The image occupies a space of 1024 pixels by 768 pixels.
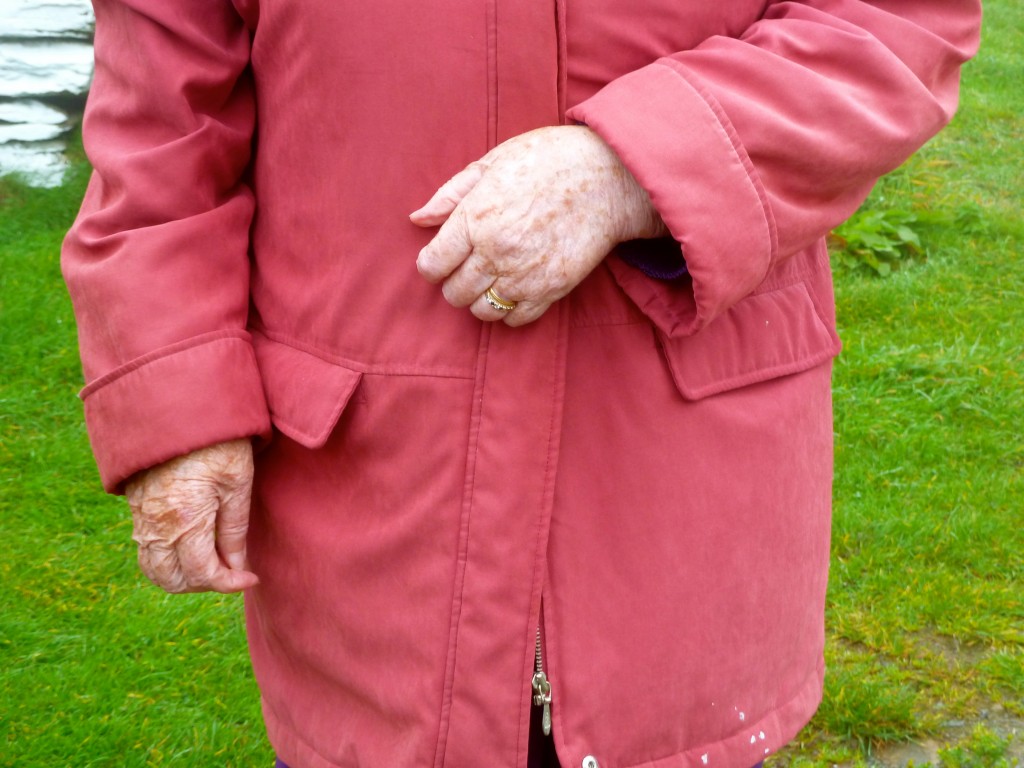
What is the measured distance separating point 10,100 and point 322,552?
15.3ft

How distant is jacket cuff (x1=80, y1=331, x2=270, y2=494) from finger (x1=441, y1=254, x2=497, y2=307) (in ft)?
1.06

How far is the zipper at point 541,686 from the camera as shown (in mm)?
1444

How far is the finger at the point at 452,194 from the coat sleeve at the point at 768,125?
14 cm

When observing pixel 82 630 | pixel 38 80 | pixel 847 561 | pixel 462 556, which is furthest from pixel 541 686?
pixel 38 80

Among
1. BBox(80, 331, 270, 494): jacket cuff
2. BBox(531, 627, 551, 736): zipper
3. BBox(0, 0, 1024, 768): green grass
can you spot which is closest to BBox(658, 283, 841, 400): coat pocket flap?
BBox(531, 627, 551, 736): zipper

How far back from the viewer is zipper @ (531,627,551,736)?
56.9 inches

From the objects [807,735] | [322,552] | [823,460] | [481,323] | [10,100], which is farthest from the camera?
[10,100]

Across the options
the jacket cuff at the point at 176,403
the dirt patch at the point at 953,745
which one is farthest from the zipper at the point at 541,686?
the dirt patch at the point at 953,745

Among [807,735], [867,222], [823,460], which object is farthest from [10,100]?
[823,460]

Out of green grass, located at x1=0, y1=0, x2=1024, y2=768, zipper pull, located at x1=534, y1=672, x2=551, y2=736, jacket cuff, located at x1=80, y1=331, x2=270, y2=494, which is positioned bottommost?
green grass, located at x1=0, y1=0, x2=1024, y2=768

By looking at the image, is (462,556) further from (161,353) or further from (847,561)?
(847,561)

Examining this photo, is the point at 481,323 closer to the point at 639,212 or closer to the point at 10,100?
the point at 639,212

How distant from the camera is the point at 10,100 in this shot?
5367 millimetres

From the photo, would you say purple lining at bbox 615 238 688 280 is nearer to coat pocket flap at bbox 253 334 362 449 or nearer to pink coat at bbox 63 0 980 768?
pink coat at bbox 63 0 980 768
